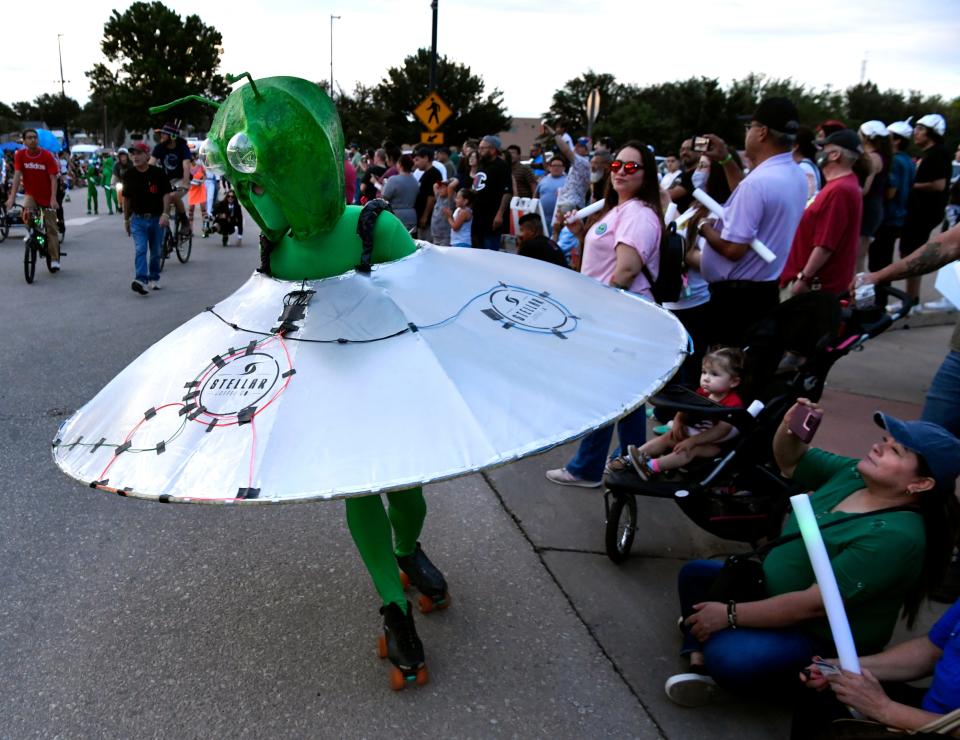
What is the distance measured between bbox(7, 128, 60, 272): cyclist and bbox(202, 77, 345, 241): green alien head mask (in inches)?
392

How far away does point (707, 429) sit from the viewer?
11.2ft

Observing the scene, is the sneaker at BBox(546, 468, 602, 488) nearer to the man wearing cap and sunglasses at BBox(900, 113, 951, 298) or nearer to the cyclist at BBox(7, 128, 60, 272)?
the man wearing cap and sunglasses at BBox(900, 113, 951, 298)

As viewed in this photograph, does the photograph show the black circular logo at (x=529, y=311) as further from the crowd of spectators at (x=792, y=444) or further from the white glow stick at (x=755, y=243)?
the white glow stick at (x=755, y=243)

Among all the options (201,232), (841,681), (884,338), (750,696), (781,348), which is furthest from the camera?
(201,232)

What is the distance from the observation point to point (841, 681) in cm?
204

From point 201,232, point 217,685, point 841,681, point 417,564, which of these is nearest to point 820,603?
point 841,681

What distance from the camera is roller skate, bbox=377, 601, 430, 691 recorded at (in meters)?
2.72

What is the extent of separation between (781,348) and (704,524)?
96cm

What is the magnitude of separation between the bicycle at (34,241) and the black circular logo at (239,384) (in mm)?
9579

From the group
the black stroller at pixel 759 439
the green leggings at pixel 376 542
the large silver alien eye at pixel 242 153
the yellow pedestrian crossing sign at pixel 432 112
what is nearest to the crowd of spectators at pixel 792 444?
the black stroller at pixel 759 439

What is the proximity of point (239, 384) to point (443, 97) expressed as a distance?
210ft

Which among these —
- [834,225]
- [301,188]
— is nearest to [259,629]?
[301,188]

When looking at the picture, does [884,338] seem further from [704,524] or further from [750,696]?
[750,696]

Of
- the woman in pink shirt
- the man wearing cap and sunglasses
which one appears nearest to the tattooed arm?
the woman in pink shirt
